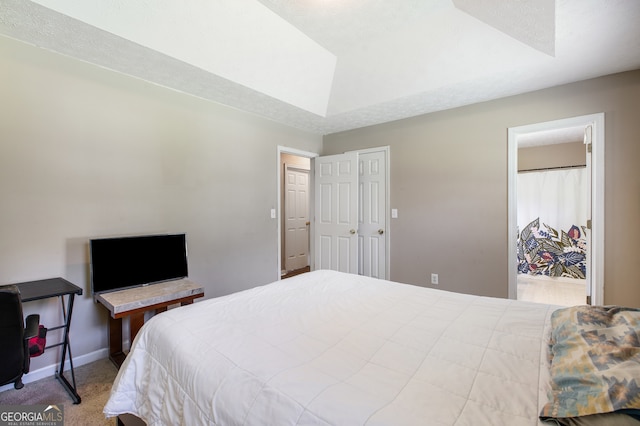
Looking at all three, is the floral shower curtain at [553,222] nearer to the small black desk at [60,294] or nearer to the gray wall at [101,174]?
Answer: the gray wall at [101,174]

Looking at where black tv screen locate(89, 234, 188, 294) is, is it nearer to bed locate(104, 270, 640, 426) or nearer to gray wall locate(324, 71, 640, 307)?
bed locate(104, 270, 640, 426)

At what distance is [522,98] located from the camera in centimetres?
287

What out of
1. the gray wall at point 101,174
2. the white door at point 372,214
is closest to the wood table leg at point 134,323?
the gray wall at point 101,174

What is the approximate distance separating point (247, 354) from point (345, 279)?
1.17 m

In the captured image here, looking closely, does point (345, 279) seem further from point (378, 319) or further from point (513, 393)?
point (513, 393)

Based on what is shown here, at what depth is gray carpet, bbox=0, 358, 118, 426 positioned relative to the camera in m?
1.70

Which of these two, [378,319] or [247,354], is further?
[378,319]

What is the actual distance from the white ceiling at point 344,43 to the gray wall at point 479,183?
211 mm

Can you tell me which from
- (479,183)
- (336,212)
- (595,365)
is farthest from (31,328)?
(479,183)

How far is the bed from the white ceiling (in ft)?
6.00

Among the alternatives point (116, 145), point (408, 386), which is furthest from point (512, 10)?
point (116, 145)

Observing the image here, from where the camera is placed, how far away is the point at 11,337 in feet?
4.41

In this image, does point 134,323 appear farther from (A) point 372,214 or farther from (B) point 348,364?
(A) point 372,214

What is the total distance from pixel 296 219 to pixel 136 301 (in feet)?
11.7
